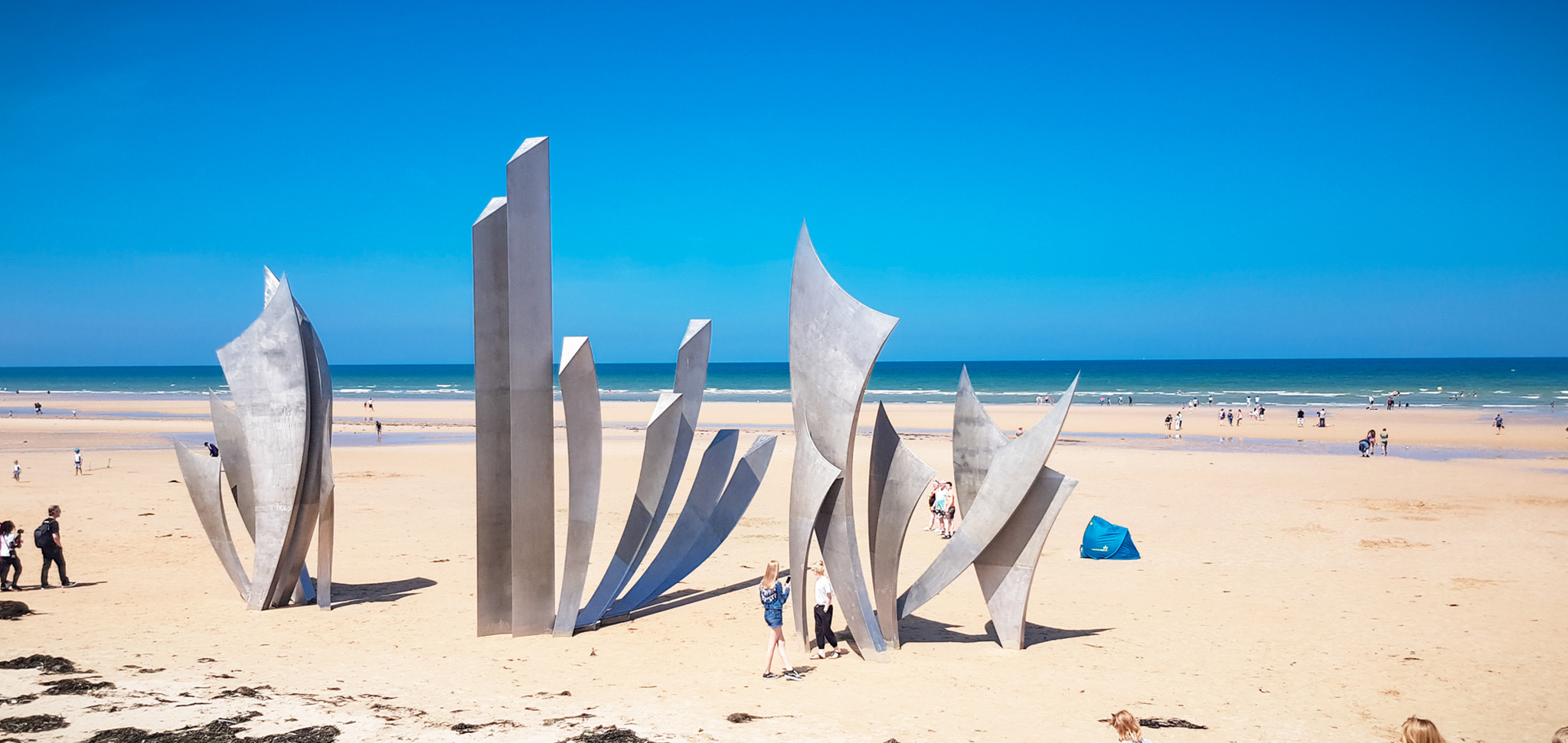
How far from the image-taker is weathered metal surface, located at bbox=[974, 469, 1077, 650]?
10258mm

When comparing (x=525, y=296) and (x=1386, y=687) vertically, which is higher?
(x=525, y=296)

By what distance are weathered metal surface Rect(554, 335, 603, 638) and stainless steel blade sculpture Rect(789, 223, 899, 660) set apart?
8.13ft

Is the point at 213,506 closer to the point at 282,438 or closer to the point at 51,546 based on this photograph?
the point at 282,438

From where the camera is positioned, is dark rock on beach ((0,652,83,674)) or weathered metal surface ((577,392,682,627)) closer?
dark rock on beach ((0,652,83,674))

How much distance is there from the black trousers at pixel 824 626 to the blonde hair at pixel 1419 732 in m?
5.80

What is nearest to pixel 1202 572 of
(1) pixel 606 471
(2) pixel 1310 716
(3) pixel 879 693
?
(2) pixel 1310 716

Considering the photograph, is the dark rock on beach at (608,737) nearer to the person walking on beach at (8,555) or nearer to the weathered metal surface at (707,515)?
the weathered metal surface at (707,515)

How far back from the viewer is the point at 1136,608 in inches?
480

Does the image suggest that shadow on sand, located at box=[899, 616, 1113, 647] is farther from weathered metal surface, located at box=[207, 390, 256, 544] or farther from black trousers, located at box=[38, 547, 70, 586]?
black trousers, located at box=[38, 547, 70, 586]

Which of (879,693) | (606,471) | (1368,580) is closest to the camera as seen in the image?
(879,693)

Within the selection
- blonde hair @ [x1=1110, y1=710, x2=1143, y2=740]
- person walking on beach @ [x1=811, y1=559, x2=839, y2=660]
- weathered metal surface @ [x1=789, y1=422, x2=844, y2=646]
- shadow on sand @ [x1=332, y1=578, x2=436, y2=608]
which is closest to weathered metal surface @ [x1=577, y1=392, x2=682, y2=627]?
weathered metal surface @ [x1=789, y1=422, x2=844, y2=646]

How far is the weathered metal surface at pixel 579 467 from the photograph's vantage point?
420 inches

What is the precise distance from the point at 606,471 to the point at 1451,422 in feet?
142

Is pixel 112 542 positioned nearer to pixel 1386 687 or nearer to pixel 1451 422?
pixel 1386 687
